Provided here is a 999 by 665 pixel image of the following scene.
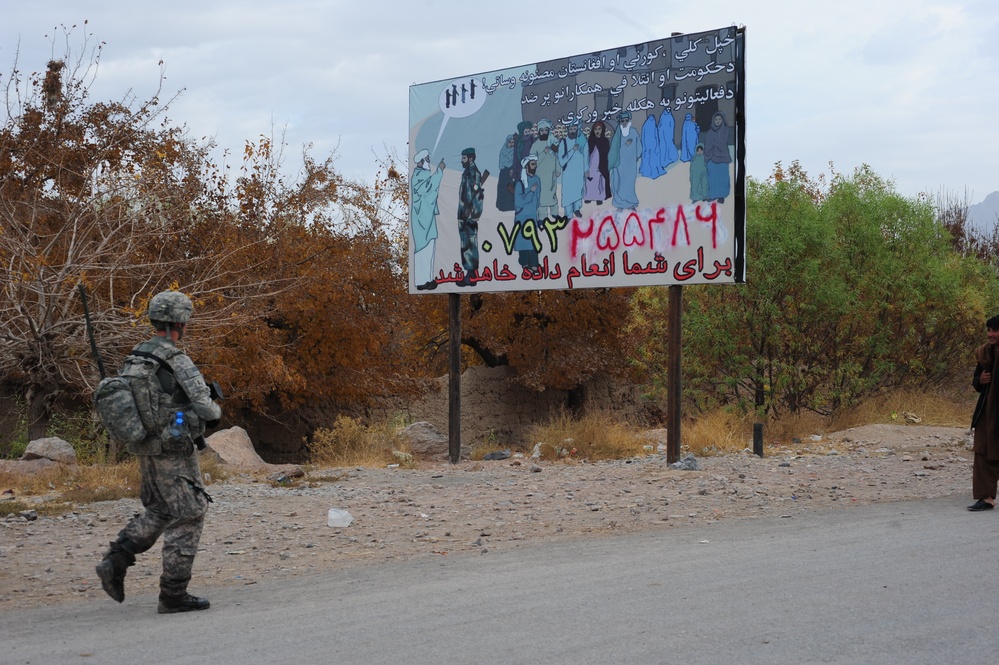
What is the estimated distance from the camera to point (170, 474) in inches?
242

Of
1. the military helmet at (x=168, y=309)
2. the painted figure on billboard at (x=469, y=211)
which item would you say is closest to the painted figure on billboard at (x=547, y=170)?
the painted figure on billboard at (x=469, y=211)

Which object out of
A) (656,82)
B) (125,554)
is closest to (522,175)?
(656,82)

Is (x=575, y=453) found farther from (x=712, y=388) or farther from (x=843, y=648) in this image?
(x=843, y=648)

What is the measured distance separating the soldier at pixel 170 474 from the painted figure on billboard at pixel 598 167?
28.3 ft

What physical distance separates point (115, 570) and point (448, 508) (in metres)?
4.86

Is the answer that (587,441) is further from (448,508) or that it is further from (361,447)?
(448,508)

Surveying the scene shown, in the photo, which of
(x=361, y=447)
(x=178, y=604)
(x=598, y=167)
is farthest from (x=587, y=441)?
(x=178, y=604)

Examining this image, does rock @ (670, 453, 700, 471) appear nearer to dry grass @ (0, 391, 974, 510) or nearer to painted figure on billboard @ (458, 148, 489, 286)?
dry grass @ (0, 391, 974, 510)

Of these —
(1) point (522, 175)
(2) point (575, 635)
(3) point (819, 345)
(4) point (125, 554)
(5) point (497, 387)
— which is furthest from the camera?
(5) point (497, 387)

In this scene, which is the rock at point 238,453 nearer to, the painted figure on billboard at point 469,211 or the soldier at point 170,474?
the painted figure on billboard at point 469,211

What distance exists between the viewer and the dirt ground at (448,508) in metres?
7.98

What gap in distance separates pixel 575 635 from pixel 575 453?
10418 mm

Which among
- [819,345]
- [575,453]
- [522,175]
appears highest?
[522,175]

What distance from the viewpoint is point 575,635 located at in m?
5.49
